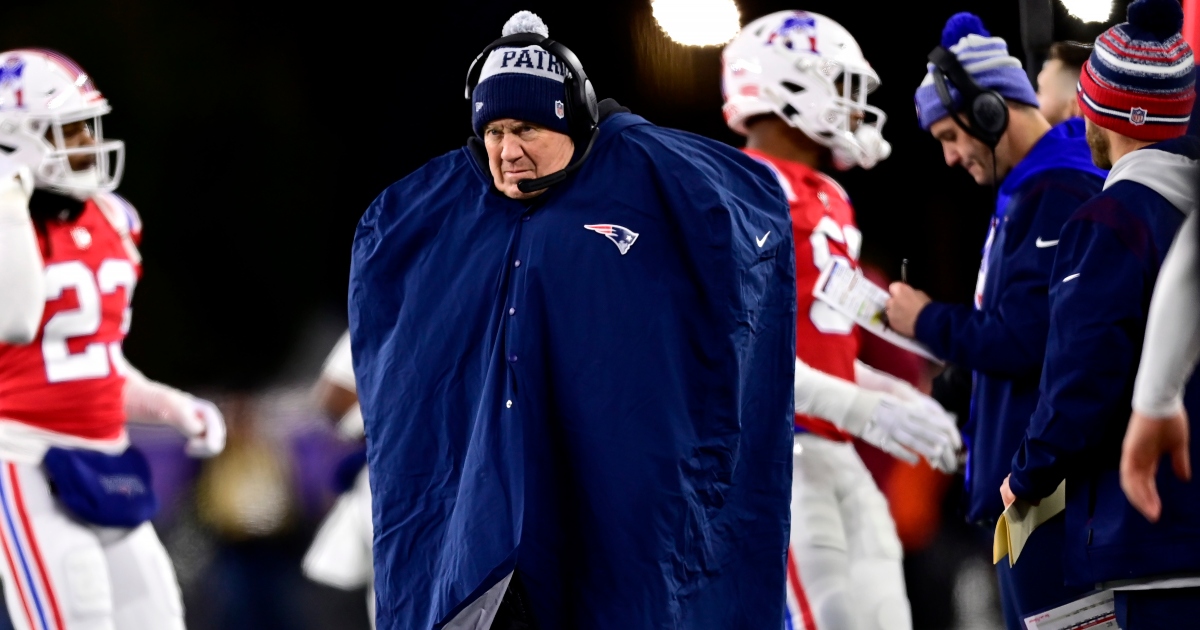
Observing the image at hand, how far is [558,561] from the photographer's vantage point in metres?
2.38

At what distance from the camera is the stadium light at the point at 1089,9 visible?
480cm

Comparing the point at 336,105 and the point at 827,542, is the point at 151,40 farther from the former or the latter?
the point at 827,542

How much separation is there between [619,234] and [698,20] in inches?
110

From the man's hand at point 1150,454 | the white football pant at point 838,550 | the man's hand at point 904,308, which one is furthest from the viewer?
the white football pant at point 838,550

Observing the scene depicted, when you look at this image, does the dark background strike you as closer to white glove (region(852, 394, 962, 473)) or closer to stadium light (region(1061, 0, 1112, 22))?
stadium light (region(1061, 0, 1112, 22))

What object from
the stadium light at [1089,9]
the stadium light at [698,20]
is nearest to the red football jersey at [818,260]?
the stadium light at [698,20]

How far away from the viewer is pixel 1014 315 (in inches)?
119

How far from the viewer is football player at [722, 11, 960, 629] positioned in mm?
3533

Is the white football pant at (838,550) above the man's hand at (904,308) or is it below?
below

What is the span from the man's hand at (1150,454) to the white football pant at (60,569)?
249 cm

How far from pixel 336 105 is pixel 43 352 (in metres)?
1.71

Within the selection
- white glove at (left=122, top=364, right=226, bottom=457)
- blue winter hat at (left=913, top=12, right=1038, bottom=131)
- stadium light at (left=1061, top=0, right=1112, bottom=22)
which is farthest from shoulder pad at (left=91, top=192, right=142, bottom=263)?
stadium light at (left=1061, top=0, right=1112, bottom=22)

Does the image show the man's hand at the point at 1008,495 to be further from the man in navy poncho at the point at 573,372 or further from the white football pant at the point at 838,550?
the white football pant at the point at 838,550

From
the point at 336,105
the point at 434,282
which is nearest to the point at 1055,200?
the point at 434,282
